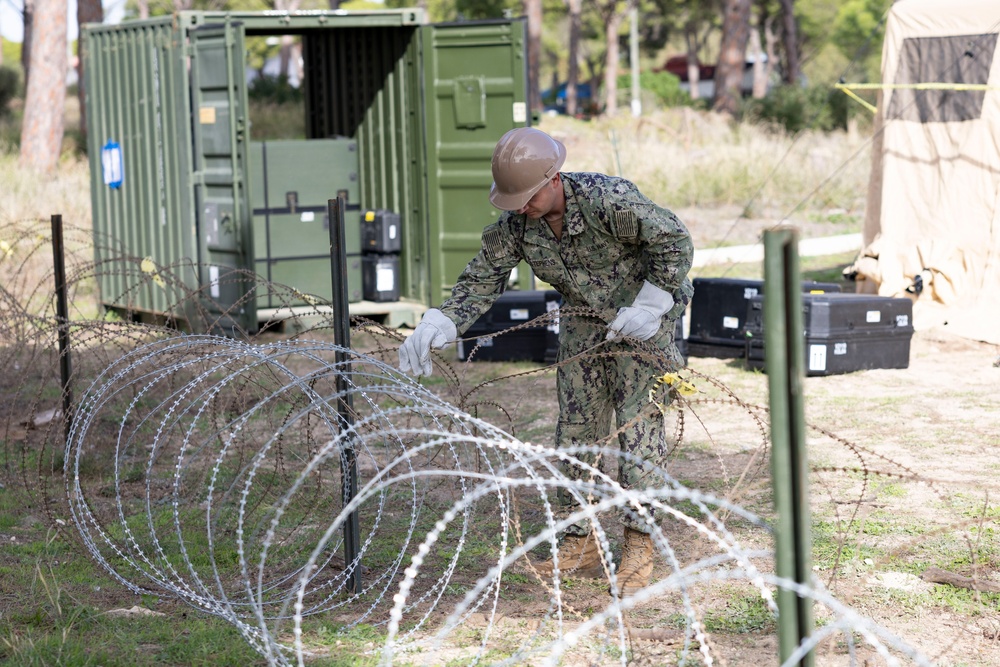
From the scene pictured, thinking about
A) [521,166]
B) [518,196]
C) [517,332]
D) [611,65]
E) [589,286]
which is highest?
[611,65]

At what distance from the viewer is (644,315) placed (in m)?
4.21

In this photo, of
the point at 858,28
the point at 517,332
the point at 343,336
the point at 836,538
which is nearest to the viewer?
the point at 343,336

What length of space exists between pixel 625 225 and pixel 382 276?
634 cm

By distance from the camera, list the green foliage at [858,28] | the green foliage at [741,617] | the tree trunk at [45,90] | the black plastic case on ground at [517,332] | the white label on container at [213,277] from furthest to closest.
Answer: the green foliage at [858,28] < the tree trunk at [45,90] < the white label on container at [213,277] < the black plastic case on ground at [517,332] < the green foliage at [741,617]

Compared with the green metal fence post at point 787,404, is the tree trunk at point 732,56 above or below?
above

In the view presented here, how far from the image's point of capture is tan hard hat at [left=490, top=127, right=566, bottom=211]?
4105 mm

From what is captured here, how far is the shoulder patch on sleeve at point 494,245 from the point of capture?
14.6 feet

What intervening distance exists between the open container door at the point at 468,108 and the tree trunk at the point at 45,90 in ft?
36.5

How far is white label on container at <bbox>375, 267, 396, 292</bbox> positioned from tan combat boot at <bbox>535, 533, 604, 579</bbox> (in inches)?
232

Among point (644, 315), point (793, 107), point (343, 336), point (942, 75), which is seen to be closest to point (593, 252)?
point (644, 315)

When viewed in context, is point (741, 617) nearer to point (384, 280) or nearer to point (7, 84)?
point (384, 280)

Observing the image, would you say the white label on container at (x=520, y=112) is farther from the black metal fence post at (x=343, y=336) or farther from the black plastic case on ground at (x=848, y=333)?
the black metal fence post at (x=343, y=336)

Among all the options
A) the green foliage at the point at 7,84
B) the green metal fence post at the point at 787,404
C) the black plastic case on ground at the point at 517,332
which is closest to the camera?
the green metal fence post at the point at 787,404

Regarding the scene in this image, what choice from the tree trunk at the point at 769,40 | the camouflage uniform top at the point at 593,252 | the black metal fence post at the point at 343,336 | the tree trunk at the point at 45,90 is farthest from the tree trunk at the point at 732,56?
the tree trunk at the point at 769,40
